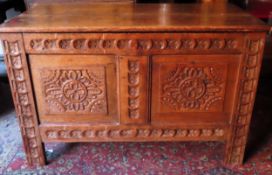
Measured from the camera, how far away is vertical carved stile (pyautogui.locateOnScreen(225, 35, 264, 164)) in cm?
129

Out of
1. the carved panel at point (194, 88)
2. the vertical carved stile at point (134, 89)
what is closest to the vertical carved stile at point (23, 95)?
the vertical carved stile at point (134, 89)

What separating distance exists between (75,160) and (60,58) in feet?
1.91

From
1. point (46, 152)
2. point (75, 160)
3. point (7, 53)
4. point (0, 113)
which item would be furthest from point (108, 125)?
point (0, 113)

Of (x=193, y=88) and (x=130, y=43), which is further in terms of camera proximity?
(x=193, y=88)

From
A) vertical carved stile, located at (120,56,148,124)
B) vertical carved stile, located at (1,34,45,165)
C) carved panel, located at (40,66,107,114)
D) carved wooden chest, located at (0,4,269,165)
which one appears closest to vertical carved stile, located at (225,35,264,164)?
carved wooden chest, located at (0,4,269,165)

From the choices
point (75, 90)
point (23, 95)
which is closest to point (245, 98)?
point (75, 90)

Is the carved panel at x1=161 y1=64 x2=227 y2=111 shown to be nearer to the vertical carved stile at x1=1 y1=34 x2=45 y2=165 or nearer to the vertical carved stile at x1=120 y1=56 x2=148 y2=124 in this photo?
the vertical carved stile at x1=120 y1=56 x2=148 y2=124

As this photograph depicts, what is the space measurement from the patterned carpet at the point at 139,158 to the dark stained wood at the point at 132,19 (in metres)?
0.71

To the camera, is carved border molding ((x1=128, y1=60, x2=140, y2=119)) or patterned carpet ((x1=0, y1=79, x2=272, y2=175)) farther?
patterned carpet ((x1=0, y1=79, x2=272, y2=175))

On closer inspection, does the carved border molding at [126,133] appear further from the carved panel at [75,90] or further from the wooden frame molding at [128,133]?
the carved panel at [75,90]

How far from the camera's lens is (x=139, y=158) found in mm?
1596

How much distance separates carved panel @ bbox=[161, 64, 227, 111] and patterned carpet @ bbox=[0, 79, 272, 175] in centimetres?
32

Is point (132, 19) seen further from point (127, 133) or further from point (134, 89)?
point (127, 133)

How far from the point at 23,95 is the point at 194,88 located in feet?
2.61
